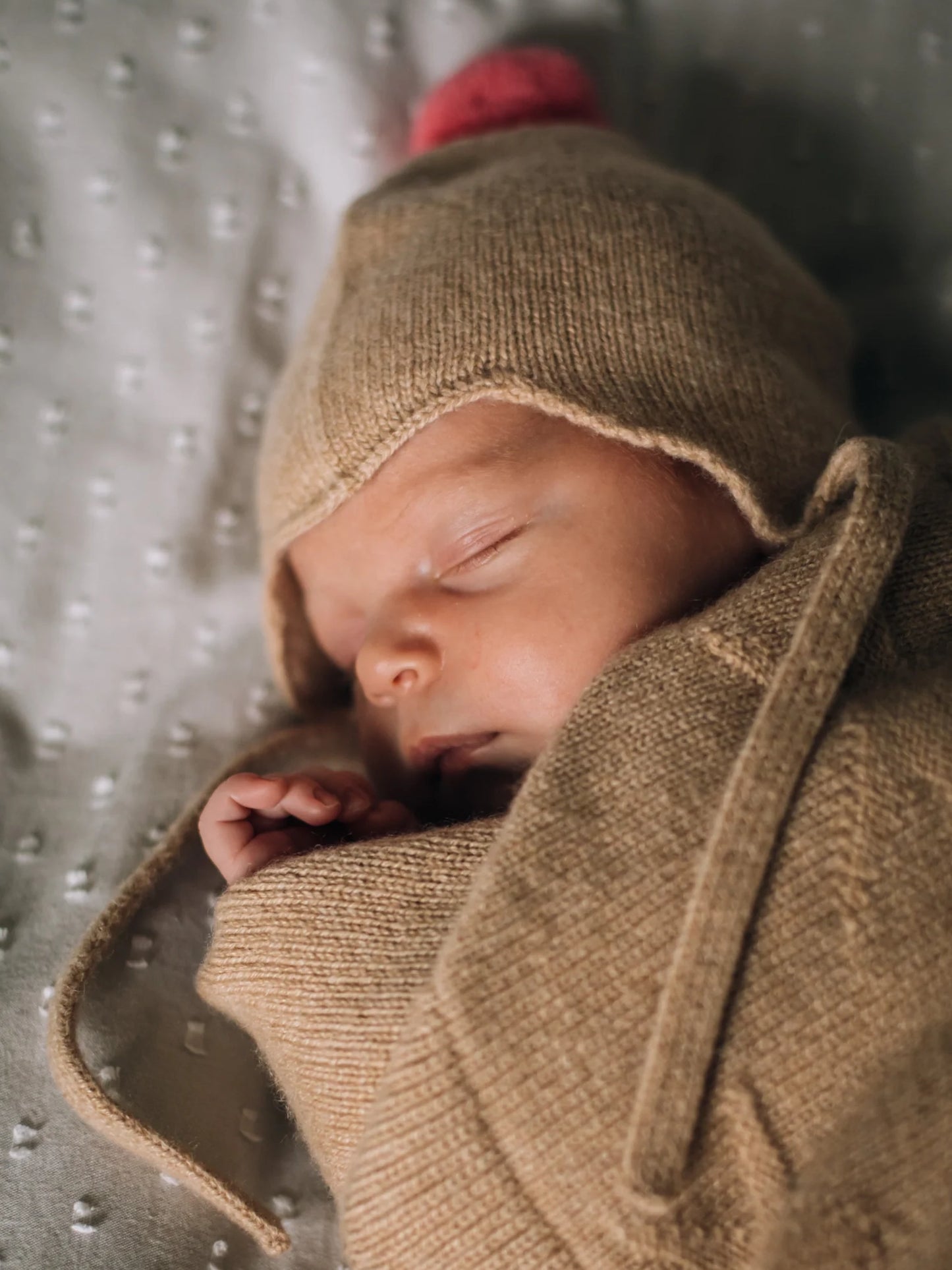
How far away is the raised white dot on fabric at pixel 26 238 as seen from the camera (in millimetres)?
1395

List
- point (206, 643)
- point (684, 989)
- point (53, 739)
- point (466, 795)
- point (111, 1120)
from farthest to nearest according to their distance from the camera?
point (206, 643) → point (53, 739) → point (466, 795) → point (111, 1120) → point (684, 989)

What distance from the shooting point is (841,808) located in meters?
0.81

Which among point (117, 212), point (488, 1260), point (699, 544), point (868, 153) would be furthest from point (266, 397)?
point (488, 1260)

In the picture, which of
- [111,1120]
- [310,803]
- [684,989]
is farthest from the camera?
[310,803]

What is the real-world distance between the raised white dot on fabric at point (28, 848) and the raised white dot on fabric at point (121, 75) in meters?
1.01

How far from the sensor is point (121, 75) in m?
1.45

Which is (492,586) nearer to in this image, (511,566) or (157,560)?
(511,566)

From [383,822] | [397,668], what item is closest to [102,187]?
[397,668]

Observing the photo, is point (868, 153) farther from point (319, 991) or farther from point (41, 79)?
point (319, 991)

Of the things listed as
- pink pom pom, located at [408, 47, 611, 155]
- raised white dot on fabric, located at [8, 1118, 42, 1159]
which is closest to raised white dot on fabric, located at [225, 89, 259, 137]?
pink pom pom, located at [408, 47, 611, 155]

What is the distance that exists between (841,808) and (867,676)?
0.14 metres

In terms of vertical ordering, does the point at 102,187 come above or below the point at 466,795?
above

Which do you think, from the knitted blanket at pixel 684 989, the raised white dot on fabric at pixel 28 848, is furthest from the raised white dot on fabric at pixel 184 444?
the knitted blanket at pixel 684 989

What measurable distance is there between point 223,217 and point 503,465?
2.35 ft
